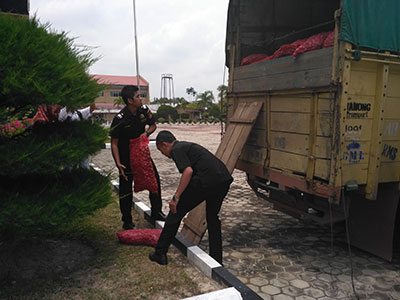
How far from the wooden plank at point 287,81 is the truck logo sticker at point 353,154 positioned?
68 centimetres

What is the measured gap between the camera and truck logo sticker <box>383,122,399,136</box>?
365cm

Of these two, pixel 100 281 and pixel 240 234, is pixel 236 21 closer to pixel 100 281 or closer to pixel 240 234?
pixel 240 234

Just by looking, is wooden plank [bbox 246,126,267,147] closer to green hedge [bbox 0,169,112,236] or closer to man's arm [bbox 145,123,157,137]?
man's arm [bbox 145,123,157,137]

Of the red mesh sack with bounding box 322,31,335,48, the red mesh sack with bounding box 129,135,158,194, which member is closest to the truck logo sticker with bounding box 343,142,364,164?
the red mesh sack with bounding box 322,31,335,48

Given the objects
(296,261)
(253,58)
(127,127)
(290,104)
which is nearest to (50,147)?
(127,127)

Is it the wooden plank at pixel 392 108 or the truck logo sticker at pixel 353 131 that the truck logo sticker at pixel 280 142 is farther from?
the wooden plank at pixel 392 108

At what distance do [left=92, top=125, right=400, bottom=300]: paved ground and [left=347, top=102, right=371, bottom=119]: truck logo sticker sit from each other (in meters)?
1.54

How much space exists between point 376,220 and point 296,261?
40.0 inches

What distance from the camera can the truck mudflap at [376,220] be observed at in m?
3.72

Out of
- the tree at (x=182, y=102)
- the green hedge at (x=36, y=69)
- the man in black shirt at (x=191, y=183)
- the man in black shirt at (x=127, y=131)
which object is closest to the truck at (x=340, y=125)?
the man in black shirt at (x=191, y=183)

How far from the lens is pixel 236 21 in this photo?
17.3ft

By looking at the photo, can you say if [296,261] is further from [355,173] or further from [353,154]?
[353,154]

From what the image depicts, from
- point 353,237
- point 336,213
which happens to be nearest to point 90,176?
point 336,213

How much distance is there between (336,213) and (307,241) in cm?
80
